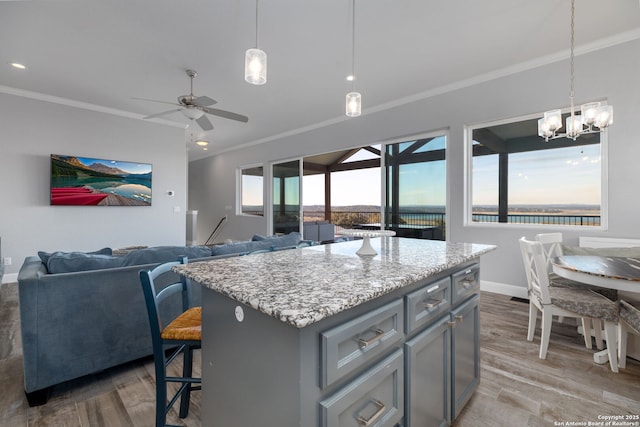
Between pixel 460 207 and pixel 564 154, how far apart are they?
1.27 meters

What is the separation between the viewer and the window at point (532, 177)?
3.23 meters

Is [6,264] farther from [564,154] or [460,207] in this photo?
[564,154]

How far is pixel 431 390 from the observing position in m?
1.24

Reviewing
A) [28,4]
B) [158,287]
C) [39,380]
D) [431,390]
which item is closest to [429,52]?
[431,390]

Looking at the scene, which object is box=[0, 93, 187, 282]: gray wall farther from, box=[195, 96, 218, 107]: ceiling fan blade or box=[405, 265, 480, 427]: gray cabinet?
box=[405, 265, 480, 427]: gray cabinet

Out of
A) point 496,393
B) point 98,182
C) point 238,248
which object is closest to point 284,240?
point 238,248

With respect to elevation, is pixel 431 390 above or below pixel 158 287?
below

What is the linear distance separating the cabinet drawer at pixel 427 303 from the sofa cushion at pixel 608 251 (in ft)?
7.59

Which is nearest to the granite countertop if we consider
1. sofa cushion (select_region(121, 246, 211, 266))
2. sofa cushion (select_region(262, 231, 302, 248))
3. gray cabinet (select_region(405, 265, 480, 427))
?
gray cabinet (select_region(405, 265, 480, 427))

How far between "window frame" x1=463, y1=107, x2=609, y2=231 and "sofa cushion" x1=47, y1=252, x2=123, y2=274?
157 inches

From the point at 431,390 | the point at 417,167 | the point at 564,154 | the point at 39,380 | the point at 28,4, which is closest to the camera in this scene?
the point at 431,390

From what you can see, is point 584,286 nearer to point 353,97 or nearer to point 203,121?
point 353,97

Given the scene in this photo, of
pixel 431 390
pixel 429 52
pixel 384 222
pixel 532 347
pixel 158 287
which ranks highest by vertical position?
pixel 429 52

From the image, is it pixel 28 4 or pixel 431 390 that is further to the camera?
pixel 28 4
